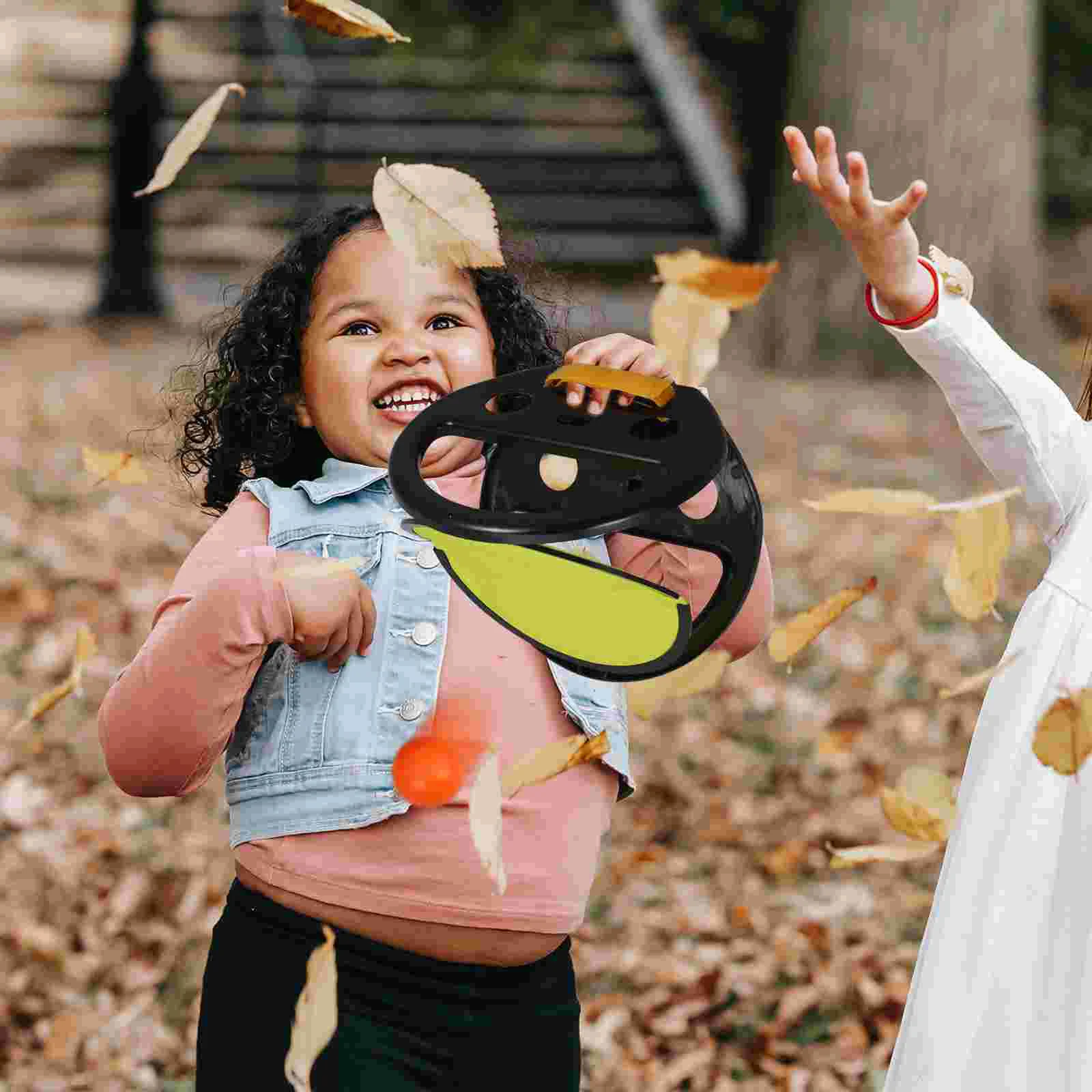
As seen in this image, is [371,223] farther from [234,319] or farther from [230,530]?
[230,530]

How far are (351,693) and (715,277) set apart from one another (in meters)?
0.67

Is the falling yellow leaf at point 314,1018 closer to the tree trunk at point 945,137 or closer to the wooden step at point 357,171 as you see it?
the tree trunk at point 945,137

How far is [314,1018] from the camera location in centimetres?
A: 156

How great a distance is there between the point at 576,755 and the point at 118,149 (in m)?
6.57

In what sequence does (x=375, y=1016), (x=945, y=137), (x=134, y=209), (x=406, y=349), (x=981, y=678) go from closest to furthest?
(x=981, y=678)
(x=375, y=1016)
(x=406, y=349)
(x=945, y=137)
(x=134, y=209)

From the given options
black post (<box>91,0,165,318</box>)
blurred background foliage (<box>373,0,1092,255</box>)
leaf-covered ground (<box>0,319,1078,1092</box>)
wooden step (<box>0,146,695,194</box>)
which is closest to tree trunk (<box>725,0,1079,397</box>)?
leaf-covered ground (<box>0,319,1078,1092</box>)

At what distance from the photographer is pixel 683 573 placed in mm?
1789

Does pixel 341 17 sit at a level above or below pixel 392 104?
above

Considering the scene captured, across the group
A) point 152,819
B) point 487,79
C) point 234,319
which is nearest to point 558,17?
point 487,79

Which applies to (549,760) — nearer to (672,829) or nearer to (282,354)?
(282,354)

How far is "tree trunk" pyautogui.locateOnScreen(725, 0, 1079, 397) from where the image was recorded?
6609 mm

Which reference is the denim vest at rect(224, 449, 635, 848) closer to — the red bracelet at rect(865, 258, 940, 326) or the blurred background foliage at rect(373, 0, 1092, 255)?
the red bracelet at rect(865, 258, 940, 326)

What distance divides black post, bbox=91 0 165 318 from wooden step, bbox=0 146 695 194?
112 centimetres

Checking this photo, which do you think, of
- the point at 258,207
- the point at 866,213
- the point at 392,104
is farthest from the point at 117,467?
the point at 392,104
